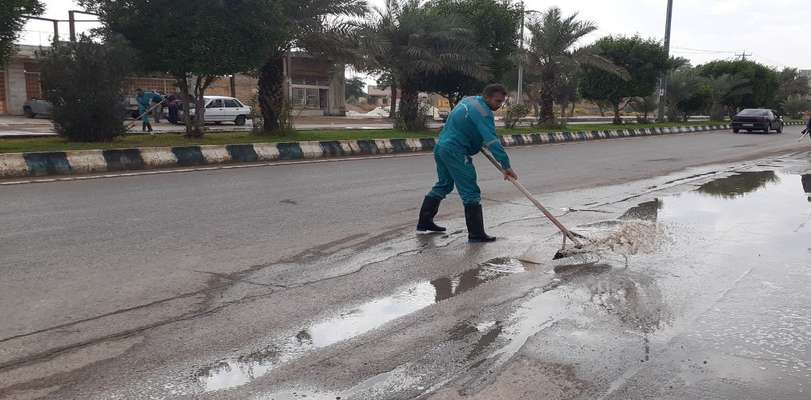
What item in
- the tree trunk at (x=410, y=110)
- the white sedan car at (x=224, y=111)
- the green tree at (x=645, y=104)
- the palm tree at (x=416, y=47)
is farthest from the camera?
the green tree at (x=645, y=104)

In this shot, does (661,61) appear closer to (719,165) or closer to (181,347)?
(719,165)

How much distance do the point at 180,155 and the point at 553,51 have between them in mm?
19636

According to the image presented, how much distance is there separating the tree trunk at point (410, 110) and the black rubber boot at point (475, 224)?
1667cm

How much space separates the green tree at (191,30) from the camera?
48.1 feet

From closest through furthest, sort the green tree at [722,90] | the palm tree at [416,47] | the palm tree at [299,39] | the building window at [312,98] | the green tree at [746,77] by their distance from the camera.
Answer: the palm tree at [299,39] → the palm tree at [416,47] → the building window at [312,98] → the green tree at [722,90] → the green tree at [746,77]

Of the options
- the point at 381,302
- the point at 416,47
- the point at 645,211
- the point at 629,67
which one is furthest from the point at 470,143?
the point at 629,67

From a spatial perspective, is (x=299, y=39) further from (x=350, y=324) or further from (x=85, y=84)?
(x=350, y=324)

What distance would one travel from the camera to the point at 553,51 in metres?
28.8

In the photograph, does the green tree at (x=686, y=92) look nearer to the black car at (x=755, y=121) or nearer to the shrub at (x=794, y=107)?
the black car at (x=755, y=121)

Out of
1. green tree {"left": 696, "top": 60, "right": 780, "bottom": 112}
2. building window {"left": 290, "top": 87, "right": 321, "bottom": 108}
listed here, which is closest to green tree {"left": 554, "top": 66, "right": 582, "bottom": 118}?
green tree {"left": 696, "top": 60, "right": 780, "bottom": 112}

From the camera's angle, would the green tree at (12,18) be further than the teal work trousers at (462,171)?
Yes

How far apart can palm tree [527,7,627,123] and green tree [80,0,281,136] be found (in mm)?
15518

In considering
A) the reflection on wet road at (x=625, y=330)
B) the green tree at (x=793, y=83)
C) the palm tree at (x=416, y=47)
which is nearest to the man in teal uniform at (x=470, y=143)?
the reflection on wet road at (x=625, y=330)

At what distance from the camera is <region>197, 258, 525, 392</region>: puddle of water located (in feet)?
10.9
